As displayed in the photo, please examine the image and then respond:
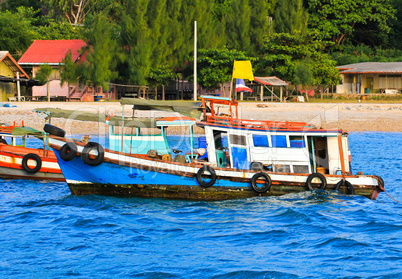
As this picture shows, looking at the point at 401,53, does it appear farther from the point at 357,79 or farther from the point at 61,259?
the point at 61,259

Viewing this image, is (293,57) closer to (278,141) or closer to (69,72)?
(69,72)

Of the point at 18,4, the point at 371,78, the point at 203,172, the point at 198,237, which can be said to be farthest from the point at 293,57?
the point at 18,4

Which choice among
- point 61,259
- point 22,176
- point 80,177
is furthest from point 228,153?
point 22,176

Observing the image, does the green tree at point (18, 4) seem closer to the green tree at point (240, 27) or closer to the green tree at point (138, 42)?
the green tree at point (138, 42)

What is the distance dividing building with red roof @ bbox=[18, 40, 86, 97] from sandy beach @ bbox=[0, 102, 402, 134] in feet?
31.4

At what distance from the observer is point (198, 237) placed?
10492 millimetres

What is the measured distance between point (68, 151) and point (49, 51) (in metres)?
34.3

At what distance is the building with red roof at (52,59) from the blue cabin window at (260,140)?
106 feet

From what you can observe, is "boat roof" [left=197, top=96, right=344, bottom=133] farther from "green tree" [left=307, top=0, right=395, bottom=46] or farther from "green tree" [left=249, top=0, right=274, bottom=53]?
"green tree" [left=307, top=0, right=395, bottom=46]

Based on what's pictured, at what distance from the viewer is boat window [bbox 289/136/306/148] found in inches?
512

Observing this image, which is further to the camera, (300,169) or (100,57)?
(100,57)

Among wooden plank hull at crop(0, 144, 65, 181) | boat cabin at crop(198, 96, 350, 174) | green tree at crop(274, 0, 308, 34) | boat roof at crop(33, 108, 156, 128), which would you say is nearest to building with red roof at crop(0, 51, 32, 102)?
green tree at crop(274, 0, 308, 34)

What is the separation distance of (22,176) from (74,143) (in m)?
4.22

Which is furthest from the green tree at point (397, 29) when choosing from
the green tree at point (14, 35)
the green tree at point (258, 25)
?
the green tree at point (14, 35)
